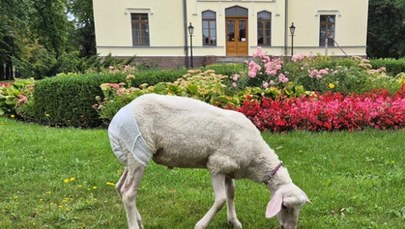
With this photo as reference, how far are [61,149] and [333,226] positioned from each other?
515 cm

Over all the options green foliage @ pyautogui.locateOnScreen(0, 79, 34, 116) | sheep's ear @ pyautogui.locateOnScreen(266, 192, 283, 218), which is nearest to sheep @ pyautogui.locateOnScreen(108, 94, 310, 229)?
sheep's ear @ pyautogui.locateOnScreen(266, 192, 283, 218)

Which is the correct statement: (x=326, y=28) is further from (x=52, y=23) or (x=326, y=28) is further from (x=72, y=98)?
(x=72, y=98)

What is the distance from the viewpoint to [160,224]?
4.39 m

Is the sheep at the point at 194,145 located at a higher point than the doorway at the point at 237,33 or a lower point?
lower

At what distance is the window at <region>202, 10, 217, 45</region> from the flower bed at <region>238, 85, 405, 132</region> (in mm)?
23138

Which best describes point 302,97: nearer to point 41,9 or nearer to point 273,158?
point 273,158

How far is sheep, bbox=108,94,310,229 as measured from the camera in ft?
12.0

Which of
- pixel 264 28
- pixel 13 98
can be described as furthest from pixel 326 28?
pixel 13 98

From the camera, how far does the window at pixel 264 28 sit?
1241 inches

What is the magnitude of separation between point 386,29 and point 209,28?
72.3ft

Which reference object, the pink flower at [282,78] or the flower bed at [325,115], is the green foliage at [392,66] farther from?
the flower bed at [325,115]

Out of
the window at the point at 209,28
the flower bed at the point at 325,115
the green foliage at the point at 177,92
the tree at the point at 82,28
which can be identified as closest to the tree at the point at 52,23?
the tree at the point at 82,28

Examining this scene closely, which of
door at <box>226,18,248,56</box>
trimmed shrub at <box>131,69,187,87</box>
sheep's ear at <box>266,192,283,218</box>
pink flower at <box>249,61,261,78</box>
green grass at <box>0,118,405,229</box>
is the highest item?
door at <box>226,18,248,56</box>

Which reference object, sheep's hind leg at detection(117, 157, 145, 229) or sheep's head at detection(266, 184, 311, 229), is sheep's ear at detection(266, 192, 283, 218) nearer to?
sheep's head at detection(266, 184, 311, 229)
